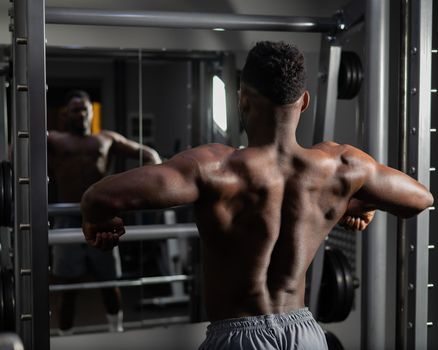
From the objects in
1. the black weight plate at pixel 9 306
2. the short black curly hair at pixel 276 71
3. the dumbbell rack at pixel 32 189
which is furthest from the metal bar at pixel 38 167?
the short black curly hair at pixel 276 71

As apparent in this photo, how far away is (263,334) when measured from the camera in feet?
4.47

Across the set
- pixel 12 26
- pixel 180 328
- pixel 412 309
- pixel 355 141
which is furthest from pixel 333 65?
pixel 180 328

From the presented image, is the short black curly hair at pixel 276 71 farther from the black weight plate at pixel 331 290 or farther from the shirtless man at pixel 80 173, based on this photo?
the shirtless man at pixel 80 173

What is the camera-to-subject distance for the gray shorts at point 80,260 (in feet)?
10.4

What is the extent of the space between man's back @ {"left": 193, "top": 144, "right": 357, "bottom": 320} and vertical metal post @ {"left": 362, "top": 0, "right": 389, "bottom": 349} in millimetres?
646

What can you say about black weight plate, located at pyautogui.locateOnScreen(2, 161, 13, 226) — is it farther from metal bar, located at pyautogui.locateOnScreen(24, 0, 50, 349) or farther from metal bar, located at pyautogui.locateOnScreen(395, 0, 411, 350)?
metal bar, located at pyautogui.locateOnScreen(395, 0, 411, 350)

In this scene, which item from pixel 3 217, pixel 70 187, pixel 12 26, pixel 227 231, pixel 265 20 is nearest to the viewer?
pixel 227 231

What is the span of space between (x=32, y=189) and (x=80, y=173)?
1635mm

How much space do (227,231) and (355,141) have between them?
1815 mm

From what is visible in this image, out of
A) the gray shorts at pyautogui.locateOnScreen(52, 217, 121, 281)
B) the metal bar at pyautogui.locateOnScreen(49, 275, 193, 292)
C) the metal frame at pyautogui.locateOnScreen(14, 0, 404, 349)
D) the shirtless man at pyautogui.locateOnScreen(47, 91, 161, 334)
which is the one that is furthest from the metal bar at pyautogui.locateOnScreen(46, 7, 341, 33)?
the metal bar at pyautogui.locateOnScreen(49, 275, 193, 292)

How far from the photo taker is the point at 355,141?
300 cm

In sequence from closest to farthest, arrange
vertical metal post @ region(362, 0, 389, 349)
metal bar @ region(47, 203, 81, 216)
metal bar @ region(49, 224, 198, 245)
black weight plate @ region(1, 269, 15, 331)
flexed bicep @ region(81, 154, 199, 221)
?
1. flexed bicep @ region(81, 154, 199, 221)
2. black weight plate @ region(1, 269, 15, 331)
3. vertical metal post @ region(362, 0, 389, 349)
4. metal bar @ region(49, 224, 198, 245)
5. metal bar @ region(47, 203, 81, 216)

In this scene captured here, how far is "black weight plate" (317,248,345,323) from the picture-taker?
2295 mm

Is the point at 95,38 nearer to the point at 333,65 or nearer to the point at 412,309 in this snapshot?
the point at 333,65
